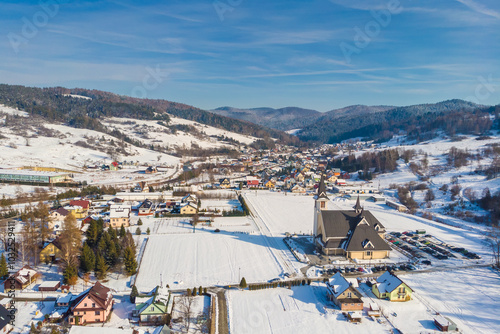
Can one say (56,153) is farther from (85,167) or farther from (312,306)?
(312,306)

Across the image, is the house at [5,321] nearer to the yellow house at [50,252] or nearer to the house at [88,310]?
the house at [88,310]

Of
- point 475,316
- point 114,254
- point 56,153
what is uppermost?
point 56,153

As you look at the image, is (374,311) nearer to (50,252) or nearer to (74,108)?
(50,252)

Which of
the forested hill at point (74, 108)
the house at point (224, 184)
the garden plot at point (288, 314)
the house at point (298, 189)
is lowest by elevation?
the garden plot at point (288, 314)

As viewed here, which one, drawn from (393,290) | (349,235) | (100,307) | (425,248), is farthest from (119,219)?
(425,248)

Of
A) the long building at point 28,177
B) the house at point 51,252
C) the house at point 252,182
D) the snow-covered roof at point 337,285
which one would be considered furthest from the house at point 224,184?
the snow-covered roof at point 337,285

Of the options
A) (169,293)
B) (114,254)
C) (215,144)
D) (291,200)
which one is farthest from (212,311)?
(215,144)
